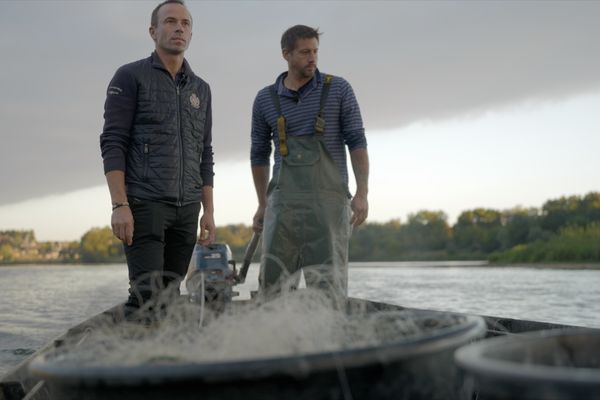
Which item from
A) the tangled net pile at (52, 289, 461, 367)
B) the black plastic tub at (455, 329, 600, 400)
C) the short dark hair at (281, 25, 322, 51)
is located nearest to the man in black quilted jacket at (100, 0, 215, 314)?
the short dark hair at (281, 25, 322, 51)

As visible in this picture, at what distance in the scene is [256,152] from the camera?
4.65m

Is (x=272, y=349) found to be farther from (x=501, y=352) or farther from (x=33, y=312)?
(x=33, y=312)

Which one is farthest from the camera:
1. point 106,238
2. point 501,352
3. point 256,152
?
point 106,238

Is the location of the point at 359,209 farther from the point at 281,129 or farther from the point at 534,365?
the point at 534,365

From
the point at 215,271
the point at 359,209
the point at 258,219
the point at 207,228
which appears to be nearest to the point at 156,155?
the point at 207,228

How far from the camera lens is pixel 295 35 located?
164 inches

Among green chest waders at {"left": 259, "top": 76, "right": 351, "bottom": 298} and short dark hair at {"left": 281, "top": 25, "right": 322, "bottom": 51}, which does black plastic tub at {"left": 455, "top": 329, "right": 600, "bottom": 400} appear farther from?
short dark hair at {"left": 281, "top": 25, "right": 322, "bottom": 51}

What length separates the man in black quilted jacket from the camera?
377 centimetres

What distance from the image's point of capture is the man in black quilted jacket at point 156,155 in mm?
3770

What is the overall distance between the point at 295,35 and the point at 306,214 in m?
1.06

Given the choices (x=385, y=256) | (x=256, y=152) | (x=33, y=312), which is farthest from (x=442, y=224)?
(x=256, y=152)

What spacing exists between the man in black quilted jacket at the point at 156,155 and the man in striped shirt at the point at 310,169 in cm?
49

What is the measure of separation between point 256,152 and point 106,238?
53.3 meters

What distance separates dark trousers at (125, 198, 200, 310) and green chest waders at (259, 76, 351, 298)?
0.48 metres
